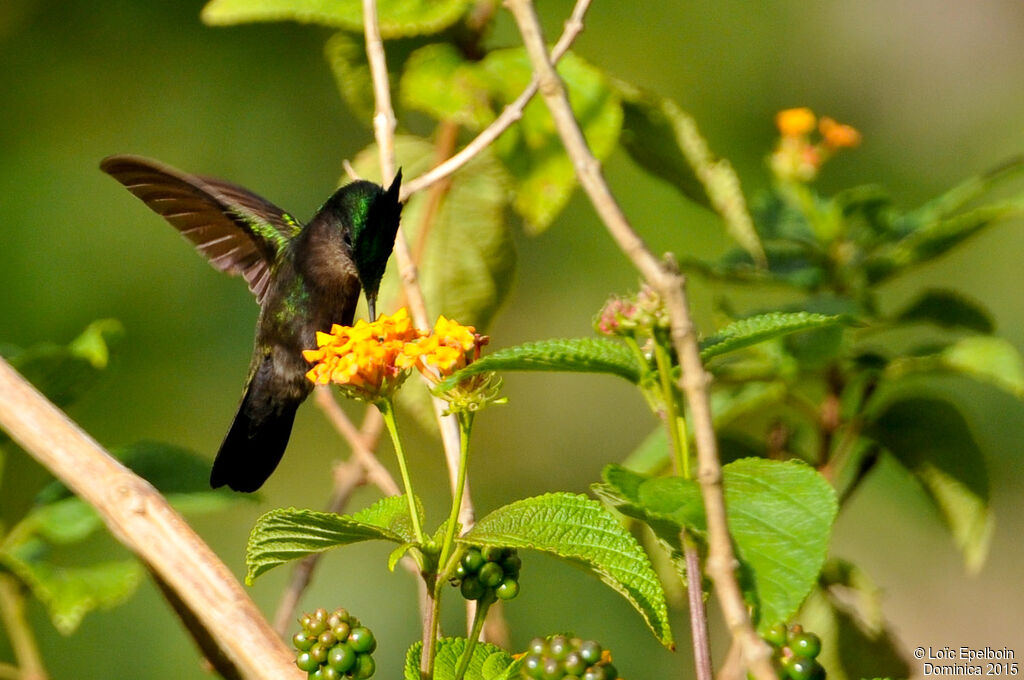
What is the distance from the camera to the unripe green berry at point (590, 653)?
Result: 34.5 inches

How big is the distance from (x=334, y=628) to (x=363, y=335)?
0.84 ft

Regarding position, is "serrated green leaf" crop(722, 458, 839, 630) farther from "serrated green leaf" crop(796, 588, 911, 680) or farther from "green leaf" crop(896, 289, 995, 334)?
"green leaf" crop(896, 289, 995, 334)

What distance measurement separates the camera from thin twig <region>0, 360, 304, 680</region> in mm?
856

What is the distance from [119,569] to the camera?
1.49m

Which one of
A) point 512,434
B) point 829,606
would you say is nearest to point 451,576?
point 829,606

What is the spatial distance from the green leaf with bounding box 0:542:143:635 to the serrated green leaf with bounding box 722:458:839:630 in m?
0.78

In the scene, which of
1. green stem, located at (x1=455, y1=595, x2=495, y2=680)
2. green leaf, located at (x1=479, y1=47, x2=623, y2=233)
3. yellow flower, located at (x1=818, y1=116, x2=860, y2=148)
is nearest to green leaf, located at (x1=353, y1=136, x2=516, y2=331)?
green leaf, located at (x1=479, y1=47, x2=623, y2=233)

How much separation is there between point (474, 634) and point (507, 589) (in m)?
0.05

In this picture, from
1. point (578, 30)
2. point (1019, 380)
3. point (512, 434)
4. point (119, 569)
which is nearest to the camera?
point (578, 30)

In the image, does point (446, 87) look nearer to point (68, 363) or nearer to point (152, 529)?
point (68, 363)

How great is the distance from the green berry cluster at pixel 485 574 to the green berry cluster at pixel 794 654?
0.21 meters

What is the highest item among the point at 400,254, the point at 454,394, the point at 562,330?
the point at 562,330

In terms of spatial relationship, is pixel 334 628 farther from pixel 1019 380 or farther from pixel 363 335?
pixel 1019 380

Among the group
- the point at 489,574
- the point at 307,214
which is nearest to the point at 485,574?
the point at 489,574
